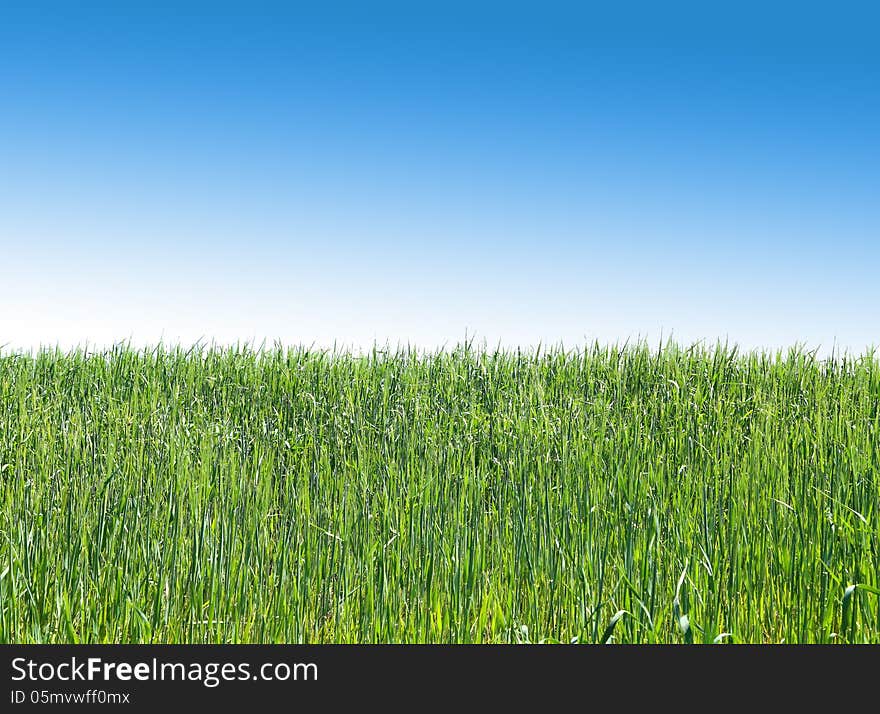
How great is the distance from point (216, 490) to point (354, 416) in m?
2.48

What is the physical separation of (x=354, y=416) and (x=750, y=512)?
3.55m

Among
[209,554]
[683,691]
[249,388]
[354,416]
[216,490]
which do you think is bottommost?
[683,691]

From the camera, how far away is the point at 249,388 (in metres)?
7.54

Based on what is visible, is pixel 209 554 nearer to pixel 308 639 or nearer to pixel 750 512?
pixel 308 639

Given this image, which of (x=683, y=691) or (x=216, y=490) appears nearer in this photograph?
(x=683, y=691)

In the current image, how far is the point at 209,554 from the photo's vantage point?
2928 millimetres

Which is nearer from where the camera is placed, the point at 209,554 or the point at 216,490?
the point at 209,554

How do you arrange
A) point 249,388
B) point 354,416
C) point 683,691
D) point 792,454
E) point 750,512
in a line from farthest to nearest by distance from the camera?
point 249,388
point 354,416
point 792,454
point 750,512
point 683,691

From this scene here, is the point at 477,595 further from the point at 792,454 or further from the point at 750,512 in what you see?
the point at 792,454

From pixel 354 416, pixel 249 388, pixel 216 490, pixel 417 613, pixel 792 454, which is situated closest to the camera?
pixel 417 613

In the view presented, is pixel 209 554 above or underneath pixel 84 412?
underneath

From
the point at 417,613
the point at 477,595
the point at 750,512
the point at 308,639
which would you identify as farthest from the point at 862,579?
the point at 308,639

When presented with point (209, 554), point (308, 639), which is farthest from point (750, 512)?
point (209, 554)

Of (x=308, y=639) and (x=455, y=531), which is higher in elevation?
(x=455, y=531)
